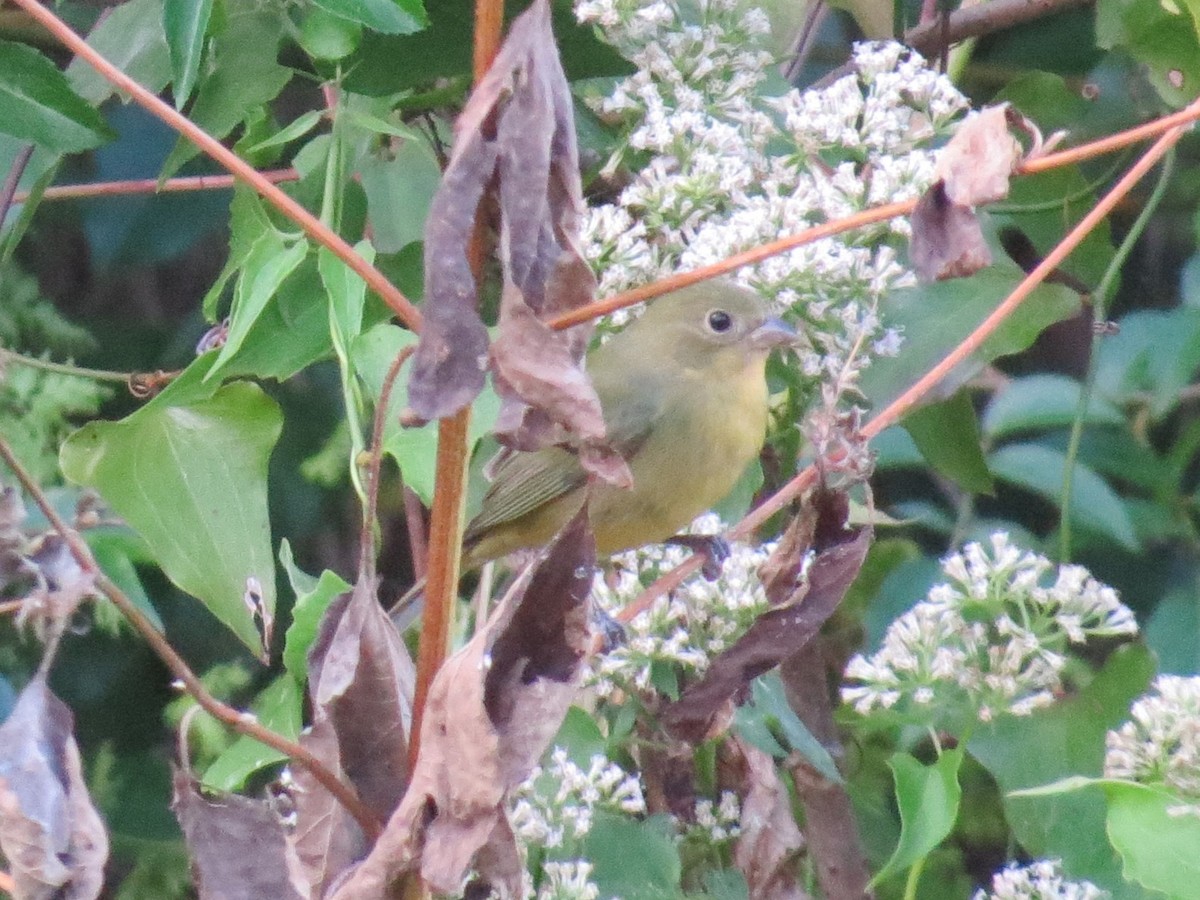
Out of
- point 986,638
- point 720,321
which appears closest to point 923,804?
point 986,638

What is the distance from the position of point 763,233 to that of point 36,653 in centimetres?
245

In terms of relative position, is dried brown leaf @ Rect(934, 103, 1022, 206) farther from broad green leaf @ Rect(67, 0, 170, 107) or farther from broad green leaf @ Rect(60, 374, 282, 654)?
broad green leaf @ Rect(67, 0, 170, 107)

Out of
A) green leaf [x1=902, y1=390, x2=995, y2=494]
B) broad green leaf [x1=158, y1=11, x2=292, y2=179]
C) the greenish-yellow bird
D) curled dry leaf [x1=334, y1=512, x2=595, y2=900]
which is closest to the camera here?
curled dry leaf [x1=334, y1=512, x2=595, y2=900]

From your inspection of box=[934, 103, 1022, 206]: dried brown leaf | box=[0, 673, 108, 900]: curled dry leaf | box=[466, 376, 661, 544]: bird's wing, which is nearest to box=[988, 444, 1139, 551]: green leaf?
box=[466, 376, 661, 544]: bird's wing

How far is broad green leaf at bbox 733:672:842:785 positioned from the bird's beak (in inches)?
16.2

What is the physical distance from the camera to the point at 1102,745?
2141 mm

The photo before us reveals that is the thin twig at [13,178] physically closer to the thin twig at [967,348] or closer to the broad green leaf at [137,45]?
the broad green leaf at [137,45]

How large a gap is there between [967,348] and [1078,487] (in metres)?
1.61

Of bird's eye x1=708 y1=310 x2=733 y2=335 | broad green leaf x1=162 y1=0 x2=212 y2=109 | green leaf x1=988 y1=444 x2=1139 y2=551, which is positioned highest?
broad green leaf x1=162 y1=0 x2=212 y2=109

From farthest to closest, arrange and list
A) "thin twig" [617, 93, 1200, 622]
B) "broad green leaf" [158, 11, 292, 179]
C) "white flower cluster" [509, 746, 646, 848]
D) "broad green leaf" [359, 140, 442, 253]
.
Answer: "broad green leaf" [359, 140, 442, 253], "broad green leaf" [158, 11, 292, 179], "white flower cluster" [509, 746, 646, 848], "thin twig" [617, 93, 1200, 622]

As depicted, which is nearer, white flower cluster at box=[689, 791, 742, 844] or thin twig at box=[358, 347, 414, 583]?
thin twig at box=[358, 347, 414, 583]

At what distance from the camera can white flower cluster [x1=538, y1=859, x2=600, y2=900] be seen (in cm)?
170

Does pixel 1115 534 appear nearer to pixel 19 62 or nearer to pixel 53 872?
pixel 19 62

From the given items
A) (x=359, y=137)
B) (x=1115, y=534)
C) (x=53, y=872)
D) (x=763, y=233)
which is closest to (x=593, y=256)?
(x=763, y=233)
